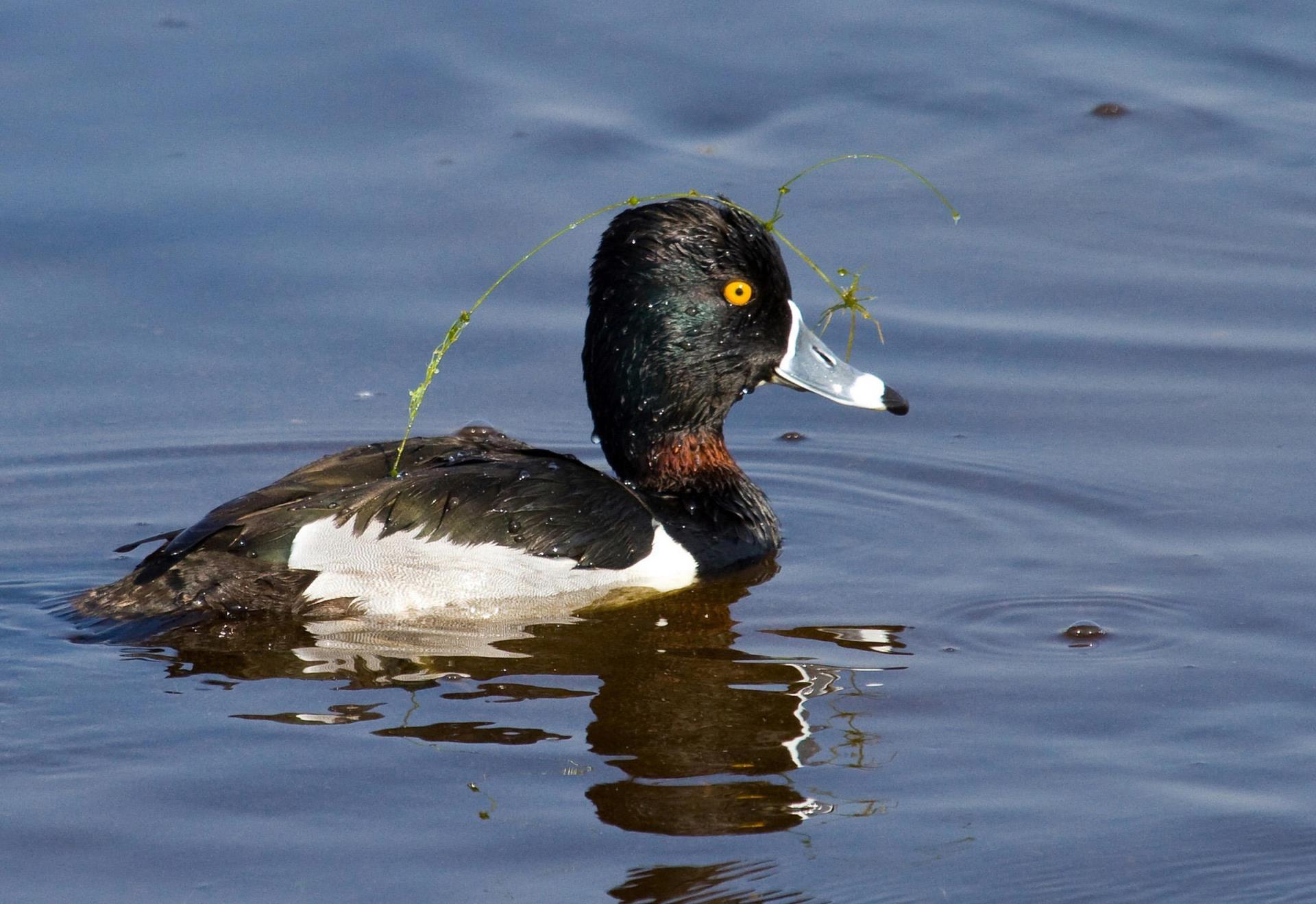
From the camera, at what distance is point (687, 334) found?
7.10 m

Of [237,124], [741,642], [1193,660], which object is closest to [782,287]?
[741,642]

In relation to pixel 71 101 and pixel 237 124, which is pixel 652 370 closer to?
pixel 237 124

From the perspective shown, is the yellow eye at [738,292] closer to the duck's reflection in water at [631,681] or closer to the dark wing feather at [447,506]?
the dark wing feather at [447,506]

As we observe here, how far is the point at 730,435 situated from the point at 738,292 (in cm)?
125

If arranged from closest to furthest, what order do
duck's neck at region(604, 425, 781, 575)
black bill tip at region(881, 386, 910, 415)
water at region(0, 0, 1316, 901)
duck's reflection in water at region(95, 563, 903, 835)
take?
1. water at region(0, 0, 1316, 901)
2. duck's reflection in water at region(95, 563, 903, 835)
3. duck's neck at region(604, 425, 781, 575)
4. black bill tip at region(881, 386, 910, 415)

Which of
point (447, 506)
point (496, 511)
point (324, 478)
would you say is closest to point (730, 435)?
point (496, 511)

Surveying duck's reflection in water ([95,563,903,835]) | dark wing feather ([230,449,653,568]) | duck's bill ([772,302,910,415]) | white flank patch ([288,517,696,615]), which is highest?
duck's bill ([772,302,910,415])

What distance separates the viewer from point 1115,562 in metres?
6.82

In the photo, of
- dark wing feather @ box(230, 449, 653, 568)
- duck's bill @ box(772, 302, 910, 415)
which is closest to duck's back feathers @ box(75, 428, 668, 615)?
dark wing feather @ box(230, 449, 653, 568)

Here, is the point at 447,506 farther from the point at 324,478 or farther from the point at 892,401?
the point at 892,401

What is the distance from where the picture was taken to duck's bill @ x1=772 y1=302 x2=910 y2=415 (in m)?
7.28

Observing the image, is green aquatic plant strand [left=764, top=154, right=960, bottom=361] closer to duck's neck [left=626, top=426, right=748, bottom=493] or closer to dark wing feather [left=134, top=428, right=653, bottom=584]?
duck's neck [left=626, top=426, right=748, bottom=493]

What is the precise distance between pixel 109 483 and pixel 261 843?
10.0ft

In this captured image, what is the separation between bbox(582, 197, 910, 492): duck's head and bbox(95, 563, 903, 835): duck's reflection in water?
0.70m
